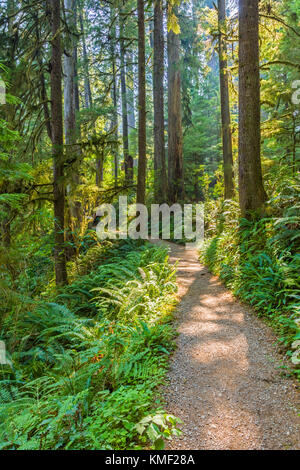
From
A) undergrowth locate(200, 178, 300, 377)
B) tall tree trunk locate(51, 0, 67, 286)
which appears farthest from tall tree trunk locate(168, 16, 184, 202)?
tall tree trunk locate(51, 0, 67, 286)

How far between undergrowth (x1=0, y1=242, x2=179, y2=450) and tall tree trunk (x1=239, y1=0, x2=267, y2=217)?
9.29 ft

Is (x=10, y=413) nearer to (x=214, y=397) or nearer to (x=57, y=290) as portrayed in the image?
(x=214, y=397)

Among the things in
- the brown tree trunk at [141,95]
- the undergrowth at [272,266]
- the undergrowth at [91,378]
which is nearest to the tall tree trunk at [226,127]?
the brown tree trunk at [141,95]

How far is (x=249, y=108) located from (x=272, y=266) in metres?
3.71

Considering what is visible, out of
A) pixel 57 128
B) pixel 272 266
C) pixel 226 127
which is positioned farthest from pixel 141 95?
pixel 272 266

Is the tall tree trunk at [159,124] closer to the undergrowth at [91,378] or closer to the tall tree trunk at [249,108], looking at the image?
the tall tree trunk at [249,108]

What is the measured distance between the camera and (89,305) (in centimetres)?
582

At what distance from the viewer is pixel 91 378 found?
9.68ft

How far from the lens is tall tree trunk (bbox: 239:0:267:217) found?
6.22m

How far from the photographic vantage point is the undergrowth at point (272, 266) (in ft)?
11.9

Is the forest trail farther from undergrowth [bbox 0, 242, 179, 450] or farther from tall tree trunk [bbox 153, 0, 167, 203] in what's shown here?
tall tree trunk [bbox 153, 0, 167, 203]

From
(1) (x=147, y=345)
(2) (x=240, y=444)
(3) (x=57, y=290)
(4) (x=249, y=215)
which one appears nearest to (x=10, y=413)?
(1) (x=147, y=345)

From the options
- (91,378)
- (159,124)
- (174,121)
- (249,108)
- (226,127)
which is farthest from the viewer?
(159,124)

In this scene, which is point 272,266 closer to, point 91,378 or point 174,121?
point 91,378
